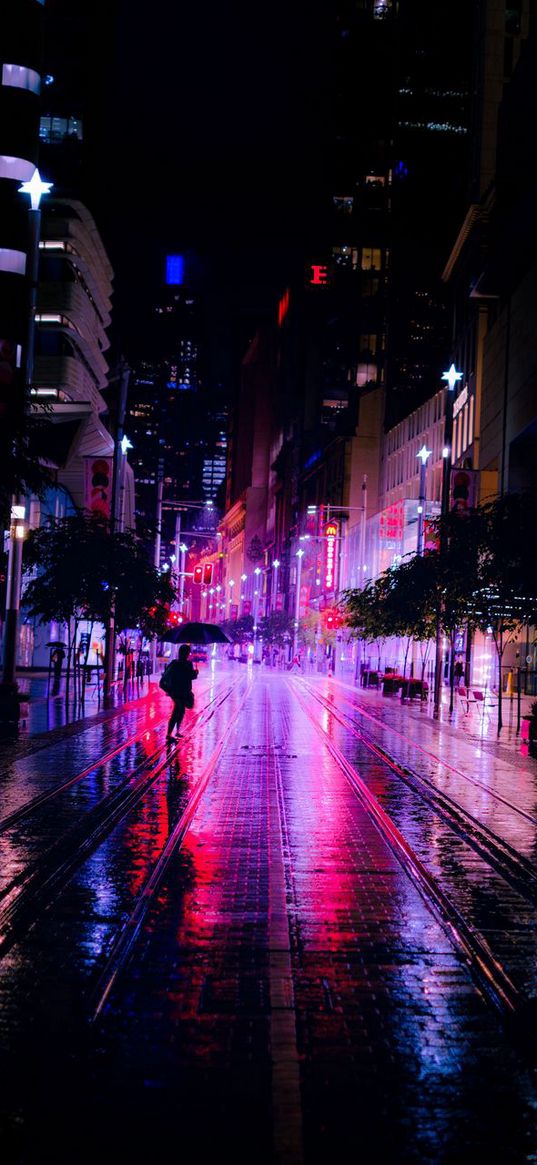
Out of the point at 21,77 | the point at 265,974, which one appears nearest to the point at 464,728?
the point at 21,77

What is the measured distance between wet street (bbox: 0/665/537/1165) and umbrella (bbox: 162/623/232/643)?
13.1 m

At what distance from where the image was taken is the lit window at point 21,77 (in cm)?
3519

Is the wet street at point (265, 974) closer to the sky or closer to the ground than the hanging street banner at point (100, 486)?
closer to the ground

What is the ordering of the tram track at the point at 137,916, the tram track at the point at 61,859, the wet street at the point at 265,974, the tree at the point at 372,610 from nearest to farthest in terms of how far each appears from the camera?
the wet street at the point at 265,974 → the tram track at the point at 137,916 → the tram track at the point at 61,859 → the tree at the point at 372,610

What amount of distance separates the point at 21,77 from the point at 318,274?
129520 millimetres

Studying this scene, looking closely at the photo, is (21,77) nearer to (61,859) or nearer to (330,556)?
(61,859)

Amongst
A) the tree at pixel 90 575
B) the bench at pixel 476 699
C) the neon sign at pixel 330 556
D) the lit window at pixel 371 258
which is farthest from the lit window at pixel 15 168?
the lit window at pixel 371 258

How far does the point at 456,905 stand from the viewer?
9008 millimetres

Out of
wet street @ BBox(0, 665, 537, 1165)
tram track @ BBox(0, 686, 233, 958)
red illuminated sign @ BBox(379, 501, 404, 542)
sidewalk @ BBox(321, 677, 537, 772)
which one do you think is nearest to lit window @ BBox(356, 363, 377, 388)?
red illuminated sign @ BBox(379, 501, 404, 542)

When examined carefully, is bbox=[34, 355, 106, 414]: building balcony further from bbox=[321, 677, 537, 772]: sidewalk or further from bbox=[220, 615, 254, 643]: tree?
bbox=[220, 615, 254, 643]: tree

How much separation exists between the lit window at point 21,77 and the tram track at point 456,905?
85.4 feet

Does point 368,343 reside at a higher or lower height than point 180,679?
higher

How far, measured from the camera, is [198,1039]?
5590 millimetres

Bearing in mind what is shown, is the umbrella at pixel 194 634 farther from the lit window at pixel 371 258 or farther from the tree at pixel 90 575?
the lit window at pixel 371 258
